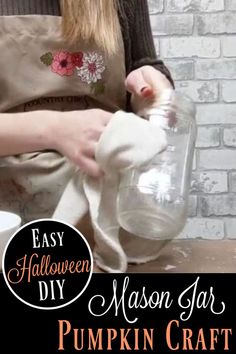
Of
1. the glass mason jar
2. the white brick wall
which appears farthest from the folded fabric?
the white brick wall

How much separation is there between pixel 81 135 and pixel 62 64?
17cm

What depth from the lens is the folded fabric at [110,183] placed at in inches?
19.9

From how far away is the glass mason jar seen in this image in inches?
21.7

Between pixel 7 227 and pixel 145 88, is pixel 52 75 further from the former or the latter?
pixel 7 227

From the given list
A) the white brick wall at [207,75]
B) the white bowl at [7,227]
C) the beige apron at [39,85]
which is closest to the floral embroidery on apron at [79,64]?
the beige apron at [39,85]

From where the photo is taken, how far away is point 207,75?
129 cm

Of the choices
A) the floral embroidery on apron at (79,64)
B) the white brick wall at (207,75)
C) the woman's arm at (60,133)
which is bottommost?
the white brick wall at (207,75)

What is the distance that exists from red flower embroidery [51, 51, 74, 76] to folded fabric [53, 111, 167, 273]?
163mm

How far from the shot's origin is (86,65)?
0.69 metres

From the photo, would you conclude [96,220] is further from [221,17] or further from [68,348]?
[221,17]

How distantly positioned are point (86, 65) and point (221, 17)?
0.68 metres

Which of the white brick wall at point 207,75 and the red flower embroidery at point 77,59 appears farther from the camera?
the white brick wall at point 207,75

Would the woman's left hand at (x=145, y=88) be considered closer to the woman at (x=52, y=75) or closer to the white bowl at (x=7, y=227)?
the woman at (x=52, y=75)

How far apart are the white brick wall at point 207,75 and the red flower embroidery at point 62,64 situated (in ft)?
2.11
